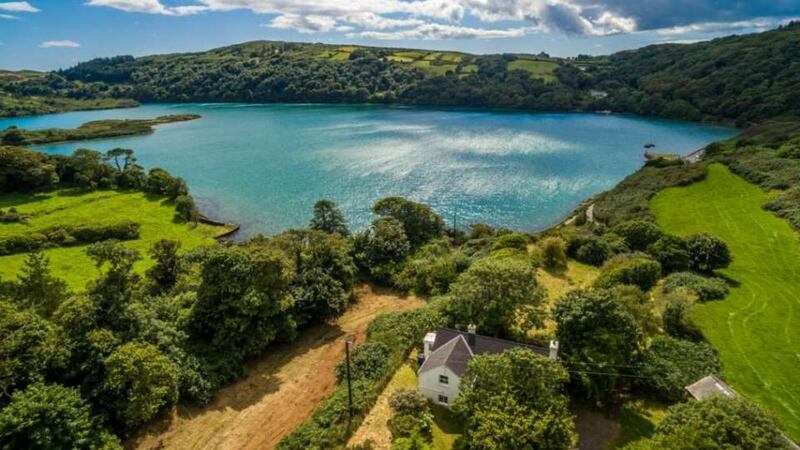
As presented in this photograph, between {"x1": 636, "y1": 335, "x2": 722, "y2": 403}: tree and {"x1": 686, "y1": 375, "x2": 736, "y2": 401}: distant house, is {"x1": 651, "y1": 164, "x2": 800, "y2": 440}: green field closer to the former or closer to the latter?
{"x1": 636, "y1": 335, "x2": 722, "y2": 403}: tree

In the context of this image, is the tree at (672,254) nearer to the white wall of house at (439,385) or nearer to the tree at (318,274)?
the white wall of house at (439,385)

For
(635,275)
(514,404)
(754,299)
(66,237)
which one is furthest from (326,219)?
(754,299)

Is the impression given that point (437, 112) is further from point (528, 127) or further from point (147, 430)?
point (147, 430)

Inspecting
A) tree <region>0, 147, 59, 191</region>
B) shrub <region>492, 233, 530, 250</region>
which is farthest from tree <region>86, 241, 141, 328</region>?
tree <region>0, 147, 59, 191</region>

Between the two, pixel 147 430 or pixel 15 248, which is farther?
pixel 15 248

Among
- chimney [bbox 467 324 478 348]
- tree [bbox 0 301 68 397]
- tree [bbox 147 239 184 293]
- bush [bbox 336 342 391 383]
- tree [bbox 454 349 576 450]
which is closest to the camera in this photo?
tree [bbox 454 349 576 450]

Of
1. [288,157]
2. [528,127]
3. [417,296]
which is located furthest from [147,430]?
[528,127]
